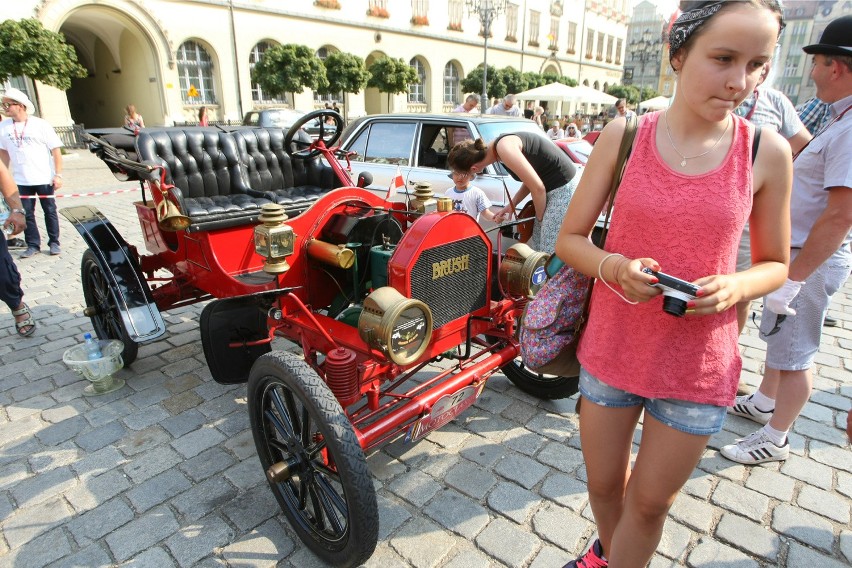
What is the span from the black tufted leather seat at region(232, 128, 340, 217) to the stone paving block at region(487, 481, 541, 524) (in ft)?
8.56

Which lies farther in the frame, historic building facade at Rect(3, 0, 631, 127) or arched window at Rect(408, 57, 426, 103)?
arched window at Rect(408, 57, 426, 103)

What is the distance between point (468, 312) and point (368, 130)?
4776mm

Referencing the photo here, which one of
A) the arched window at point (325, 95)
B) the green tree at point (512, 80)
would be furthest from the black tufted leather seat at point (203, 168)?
the green tree at point (512, 80)

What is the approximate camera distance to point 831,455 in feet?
8.96

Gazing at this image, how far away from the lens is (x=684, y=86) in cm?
126

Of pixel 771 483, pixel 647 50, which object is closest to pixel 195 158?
pixel 771 483

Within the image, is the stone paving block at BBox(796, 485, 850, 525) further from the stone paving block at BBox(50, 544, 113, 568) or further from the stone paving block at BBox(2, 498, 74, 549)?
the stone paving block at BBox(2, 498, 74, 549)

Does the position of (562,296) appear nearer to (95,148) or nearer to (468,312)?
(468,312)

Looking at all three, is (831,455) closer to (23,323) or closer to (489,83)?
(23,323)

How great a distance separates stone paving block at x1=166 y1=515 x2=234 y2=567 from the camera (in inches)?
83.4

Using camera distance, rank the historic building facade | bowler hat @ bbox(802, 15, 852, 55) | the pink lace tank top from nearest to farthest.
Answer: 1. the pink lace tank top
2. bowler hat @ bbox(802, 15, 852, 55)
3. the historic building facade

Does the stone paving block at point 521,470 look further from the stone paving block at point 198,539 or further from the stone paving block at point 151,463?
the stone paving block at point 151,463

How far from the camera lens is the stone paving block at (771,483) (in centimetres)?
245

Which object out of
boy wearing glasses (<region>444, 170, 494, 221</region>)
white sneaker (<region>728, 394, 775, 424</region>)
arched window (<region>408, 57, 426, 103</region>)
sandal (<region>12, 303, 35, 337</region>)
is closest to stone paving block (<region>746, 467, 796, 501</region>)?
white sneaker (<region>728, 394, 775, 424</region>)
